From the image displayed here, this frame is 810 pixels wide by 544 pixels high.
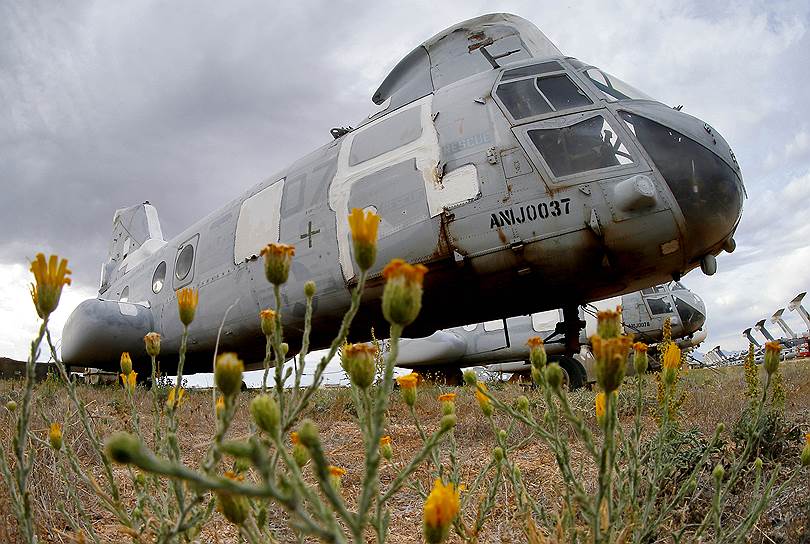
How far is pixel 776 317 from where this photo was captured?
37188 mm

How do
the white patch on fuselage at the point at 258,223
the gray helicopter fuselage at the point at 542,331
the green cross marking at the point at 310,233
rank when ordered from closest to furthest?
1. the green cross marking at the point at 310,233
2. the white patch on fuselage at the point at 258,223
3. the gray helicopter fuselage at the point at 542,331

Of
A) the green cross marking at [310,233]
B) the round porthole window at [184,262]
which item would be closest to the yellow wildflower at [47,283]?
the green cross marking at [310,233]

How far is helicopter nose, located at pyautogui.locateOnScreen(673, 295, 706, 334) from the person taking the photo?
11.9 metres

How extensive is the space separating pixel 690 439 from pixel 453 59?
207 inches

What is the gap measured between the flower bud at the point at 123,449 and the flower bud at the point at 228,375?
0.73 feet

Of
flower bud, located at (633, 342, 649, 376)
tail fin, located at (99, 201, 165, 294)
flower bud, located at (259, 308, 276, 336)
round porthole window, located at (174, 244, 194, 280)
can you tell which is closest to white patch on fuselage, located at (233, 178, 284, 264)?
round porthole window, located at (174, 244, 194, 280)

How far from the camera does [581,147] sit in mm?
4742

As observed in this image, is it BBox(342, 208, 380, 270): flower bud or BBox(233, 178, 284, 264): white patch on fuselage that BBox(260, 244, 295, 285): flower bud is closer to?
BBox(342, 208, 380, 270): flower bud

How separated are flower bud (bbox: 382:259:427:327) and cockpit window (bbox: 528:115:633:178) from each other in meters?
4.28

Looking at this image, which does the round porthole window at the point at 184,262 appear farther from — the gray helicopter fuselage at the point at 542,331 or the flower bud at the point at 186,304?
the flower bud at the point at 186,304

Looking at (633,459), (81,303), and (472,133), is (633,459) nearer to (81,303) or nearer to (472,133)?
(472,133)

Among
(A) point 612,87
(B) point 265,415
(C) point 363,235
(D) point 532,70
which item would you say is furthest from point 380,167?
(B) point 265,415

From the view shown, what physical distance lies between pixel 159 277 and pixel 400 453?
663 centimetres

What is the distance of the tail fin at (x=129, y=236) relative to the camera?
13988mm
